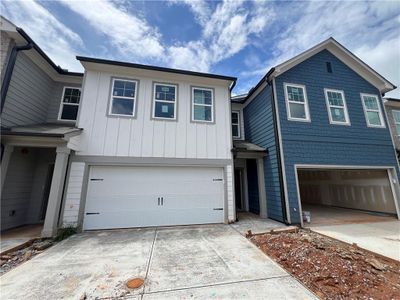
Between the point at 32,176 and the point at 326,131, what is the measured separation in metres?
12.0

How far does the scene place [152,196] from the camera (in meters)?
6.32

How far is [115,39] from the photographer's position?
6957 millimetres

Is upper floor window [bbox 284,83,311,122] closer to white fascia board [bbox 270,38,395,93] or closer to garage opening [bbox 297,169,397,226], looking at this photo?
white fascia board [bbox 270,38,395,93]

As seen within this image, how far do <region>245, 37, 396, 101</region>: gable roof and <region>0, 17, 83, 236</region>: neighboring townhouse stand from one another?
8.38 m

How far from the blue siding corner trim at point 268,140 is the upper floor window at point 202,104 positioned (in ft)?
7.96

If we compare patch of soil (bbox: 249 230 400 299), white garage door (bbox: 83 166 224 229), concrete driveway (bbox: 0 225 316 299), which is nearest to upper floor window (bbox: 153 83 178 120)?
white garage door (bbox: 83 166 224 229)

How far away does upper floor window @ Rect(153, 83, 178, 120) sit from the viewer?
6.87 meters

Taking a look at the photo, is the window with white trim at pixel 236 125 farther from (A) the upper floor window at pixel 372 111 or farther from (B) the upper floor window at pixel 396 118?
(B) the upper floor window at pixel 396 118

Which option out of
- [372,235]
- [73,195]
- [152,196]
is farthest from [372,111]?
[73,195]

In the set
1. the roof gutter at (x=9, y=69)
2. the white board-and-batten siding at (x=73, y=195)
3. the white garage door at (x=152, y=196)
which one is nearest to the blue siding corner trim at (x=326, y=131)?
the white garage door at (x=152, y=196)

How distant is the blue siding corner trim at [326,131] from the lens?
682 cm

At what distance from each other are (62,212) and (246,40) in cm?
1053

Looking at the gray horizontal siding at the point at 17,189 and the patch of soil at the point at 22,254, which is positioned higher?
the gray horizontal siding at the point at 17,189

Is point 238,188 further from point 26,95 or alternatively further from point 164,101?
point 26,95
